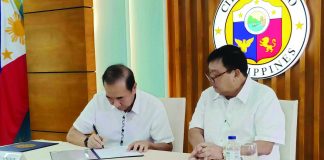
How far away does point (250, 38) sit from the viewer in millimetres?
3322

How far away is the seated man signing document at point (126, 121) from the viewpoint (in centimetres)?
233

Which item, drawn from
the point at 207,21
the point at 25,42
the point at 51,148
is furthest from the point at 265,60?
the point at 25,42

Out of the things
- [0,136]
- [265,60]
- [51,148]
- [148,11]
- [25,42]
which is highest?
[148,11]

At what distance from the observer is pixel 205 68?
3.62 m

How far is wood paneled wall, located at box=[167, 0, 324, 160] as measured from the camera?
2992mm

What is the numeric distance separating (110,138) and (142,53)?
5.63 feet

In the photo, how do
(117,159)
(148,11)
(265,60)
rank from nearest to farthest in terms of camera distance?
(117,159) → (265,60) → (148,11)

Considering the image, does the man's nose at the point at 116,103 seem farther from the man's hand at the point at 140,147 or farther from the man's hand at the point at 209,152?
the man's hand at the point at 209,152

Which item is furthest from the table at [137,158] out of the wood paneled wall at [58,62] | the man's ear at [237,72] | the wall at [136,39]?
the wall at [136,39]

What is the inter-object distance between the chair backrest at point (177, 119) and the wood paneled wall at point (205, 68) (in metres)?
1.12

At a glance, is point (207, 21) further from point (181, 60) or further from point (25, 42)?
point (25, 42)

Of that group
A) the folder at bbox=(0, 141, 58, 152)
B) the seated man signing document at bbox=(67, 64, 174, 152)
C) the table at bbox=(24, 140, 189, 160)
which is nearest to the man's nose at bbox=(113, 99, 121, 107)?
the seated man signing document at bbox=(67, 64, 174, 152)

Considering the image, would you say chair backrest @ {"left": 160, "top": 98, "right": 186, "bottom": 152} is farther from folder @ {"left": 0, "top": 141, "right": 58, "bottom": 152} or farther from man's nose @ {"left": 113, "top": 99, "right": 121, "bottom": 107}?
folder @ {"left": 0, "top": 141, "right": 58, "bottom": 152}

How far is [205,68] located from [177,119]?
1.22 m
